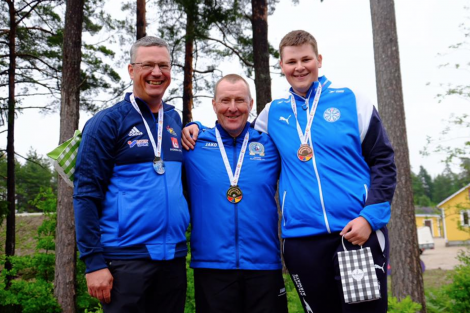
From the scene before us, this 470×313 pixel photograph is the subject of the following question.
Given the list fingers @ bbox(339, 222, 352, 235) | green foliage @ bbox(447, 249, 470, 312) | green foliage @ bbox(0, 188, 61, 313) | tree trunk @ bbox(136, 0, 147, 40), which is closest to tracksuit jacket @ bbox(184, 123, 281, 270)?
fingers @ bbox(339, 222, 352, 235)

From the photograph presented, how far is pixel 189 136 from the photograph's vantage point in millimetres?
3389

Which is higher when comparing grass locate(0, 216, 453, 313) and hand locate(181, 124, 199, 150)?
hand locate(181, 124, 199, 150)

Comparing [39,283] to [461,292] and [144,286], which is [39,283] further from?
[461,292]

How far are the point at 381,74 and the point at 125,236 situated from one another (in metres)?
6.23

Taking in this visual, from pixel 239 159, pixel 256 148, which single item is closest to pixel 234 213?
pixel 239 159

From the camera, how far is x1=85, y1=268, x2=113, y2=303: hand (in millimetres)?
2691

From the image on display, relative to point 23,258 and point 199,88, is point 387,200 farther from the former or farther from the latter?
point 199,88

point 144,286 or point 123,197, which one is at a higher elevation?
point 123,197

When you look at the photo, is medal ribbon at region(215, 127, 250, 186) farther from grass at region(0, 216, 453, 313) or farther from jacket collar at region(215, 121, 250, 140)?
grass at region(0, 216, 453, 313)

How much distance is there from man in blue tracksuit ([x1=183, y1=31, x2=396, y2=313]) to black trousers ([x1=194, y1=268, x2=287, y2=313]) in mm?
296

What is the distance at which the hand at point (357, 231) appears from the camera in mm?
2676

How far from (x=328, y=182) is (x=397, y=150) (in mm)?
5170

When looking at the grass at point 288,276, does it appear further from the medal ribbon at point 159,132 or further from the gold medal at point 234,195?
the medal ribbon at point 159,132

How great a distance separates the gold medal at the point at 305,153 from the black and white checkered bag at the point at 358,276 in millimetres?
659
